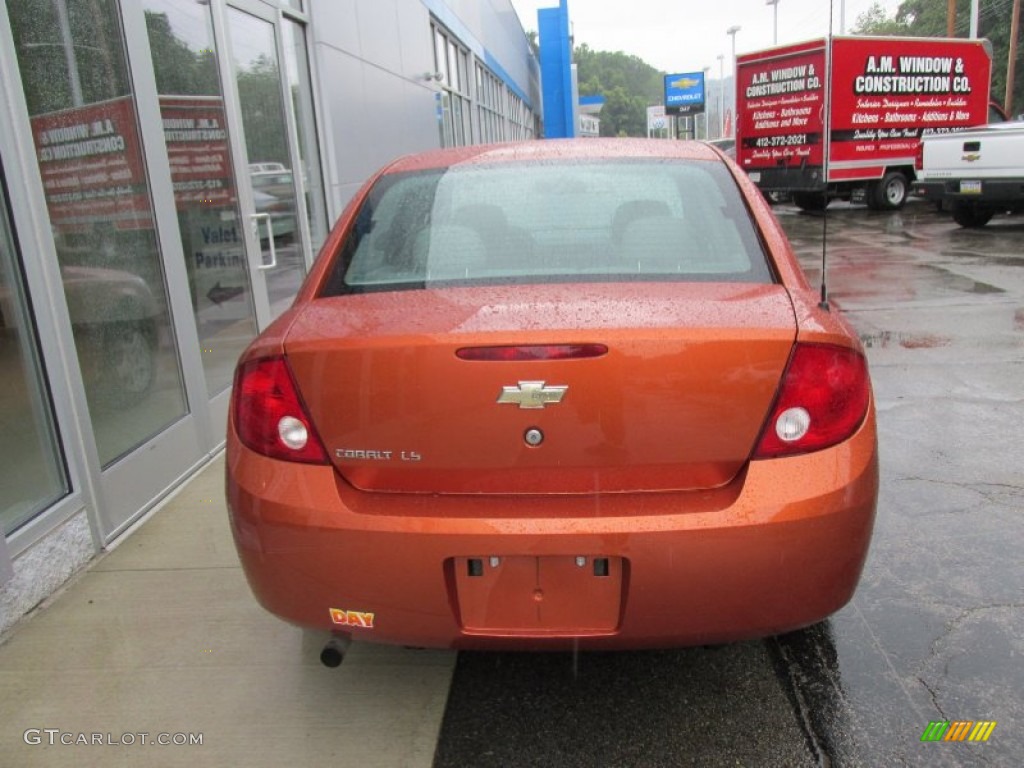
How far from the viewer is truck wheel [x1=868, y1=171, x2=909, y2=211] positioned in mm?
17641

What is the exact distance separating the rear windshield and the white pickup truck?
39.6 ft

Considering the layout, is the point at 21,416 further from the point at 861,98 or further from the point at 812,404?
the point at 861,98

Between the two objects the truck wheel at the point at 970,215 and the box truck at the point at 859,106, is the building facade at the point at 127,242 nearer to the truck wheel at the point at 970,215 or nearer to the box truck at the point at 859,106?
the truck wheel at the point at 970,215

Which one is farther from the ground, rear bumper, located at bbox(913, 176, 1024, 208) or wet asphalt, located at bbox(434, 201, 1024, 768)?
rear bumper, located at bbox(913, 176, 1024, 208)

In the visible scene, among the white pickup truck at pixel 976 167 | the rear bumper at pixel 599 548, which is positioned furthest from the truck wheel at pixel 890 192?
the rear bumper at pixel 599 548

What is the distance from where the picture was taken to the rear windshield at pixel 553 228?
2455 mm

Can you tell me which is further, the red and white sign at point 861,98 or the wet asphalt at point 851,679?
the red and white sign at point 861,98

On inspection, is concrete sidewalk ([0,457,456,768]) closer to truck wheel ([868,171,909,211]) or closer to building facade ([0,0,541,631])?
building facade ([0,0,541,631])

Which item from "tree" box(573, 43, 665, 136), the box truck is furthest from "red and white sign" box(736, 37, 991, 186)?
"tree" box(573, 43, 665, 136)

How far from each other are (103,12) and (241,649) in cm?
298

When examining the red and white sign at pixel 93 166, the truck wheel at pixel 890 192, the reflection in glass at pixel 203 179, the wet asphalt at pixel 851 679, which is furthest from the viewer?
the truck wheel at pixel 890 192

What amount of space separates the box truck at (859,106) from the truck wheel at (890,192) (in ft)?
0.07

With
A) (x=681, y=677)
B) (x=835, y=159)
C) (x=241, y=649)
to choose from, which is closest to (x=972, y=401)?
(x=681, y=677)

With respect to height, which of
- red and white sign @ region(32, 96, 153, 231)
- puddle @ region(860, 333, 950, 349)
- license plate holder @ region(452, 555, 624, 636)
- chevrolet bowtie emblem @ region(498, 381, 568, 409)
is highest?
red and white sign @ region(32, 96, 153, 231)
